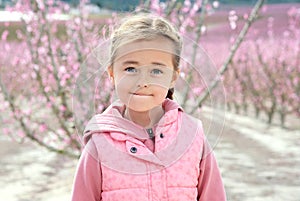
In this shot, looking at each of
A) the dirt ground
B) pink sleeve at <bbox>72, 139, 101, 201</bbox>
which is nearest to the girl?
pink sleeve at <bbox>72, 139, 101, 201</bbox>

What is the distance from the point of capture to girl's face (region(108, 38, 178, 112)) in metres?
1.73

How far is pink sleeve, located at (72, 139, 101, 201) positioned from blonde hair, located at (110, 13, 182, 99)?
28 centimetres

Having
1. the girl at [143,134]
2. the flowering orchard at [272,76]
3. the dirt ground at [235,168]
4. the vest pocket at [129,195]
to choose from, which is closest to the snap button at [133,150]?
the girl at [143,134]

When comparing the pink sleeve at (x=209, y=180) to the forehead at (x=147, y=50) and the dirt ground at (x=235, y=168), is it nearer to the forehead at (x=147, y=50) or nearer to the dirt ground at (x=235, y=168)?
the forehead at (x=147, y=50)

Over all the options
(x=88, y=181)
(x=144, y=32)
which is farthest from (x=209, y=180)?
(x=144, y=32)

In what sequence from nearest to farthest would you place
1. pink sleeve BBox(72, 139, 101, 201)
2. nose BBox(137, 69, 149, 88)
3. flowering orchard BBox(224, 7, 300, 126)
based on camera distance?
nose BBox(137, 69, 149, 88) → pink sleeve BBox(72, 139, 101, 201) → flowering orchard BBox(224, 7, 300, 126)

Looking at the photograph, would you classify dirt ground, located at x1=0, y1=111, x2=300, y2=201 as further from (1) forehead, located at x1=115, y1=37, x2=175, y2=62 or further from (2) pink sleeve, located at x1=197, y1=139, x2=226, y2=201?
(1) forehead, located at x1=115, y1=37, x2=175, y2=62

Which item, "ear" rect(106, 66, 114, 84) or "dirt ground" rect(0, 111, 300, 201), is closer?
"ear" rect(106, 66, 114, 84)

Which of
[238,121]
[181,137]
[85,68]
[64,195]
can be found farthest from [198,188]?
[238,121]

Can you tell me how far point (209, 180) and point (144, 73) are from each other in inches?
15.6

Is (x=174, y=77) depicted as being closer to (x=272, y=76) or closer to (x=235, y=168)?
(x=235, y=168)

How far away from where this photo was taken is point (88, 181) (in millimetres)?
1812

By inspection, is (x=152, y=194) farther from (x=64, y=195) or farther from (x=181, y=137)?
Result: (x=64, y=195)

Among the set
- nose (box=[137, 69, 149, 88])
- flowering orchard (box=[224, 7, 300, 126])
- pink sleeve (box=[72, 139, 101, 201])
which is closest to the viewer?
nose (box=[137, 69, 149, 88])
